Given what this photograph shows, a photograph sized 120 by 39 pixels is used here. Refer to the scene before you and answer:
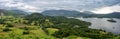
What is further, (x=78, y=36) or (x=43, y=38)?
(x=78, y=36)

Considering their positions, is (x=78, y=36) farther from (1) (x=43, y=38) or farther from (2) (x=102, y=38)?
(1) (x=43, y=38)

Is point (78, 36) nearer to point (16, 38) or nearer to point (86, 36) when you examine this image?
point (86, 36)

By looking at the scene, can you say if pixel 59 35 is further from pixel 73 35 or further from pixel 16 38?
pixel 16 38

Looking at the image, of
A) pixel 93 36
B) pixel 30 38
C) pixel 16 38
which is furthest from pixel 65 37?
pixel 16 38

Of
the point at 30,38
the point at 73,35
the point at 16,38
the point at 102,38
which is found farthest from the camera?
the point at 73,35

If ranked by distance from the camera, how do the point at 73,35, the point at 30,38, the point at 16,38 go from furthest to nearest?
the point at 73,35 → the point at 30,38 → the point at 16,38

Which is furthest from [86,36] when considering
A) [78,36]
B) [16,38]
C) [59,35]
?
[16,38]

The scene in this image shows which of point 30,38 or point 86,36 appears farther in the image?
point 86,36

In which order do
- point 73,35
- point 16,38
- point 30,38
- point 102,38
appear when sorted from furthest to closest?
point 73,35
point 102,38
point 30,38
point 16,38
